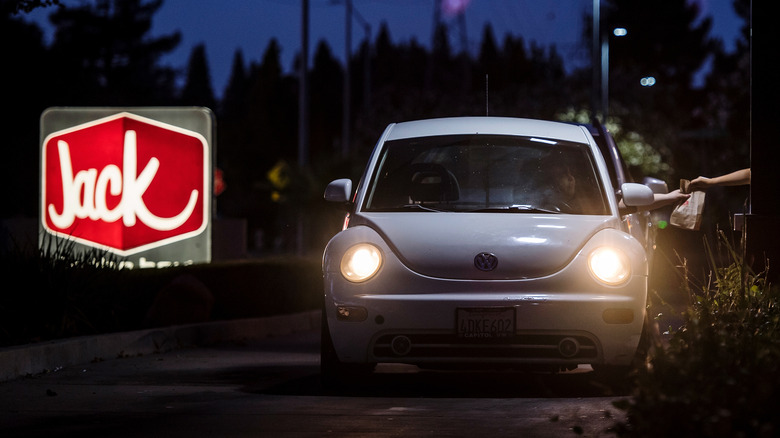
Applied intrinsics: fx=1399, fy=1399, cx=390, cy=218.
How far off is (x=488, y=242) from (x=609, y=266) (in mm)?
754

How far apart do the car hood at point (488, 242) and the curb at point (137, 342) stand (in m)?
3.23

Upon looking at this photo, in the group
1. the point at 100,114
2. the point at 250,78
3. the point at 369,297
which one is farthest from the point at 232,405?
the point at 250,78

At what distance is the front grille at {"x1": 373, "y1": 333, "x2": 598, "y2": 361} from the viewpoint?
8.40 meters

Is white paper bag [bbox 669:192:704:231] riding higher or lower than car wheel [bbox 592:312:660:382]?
higher

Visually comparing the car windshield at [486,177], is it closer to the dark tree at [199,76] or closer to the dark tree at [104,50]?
the dark tree at [104,50]

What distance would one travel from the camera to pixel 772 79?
10.1 m

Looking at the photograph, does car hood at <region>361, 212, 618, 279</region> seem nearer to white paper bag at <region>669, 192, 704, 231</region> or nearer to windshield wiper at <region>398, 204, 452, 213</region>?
windshield wiper at <region>398, 204, 452, 213</region>

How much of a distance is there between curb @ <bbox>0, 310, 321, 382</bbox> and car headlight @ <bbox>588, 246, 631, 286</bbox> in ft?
14.3

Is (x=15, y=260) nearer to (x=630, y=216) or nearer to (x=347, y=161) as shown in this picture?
(x=630, y=216)

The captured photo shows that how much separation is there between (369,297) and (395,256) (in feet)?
1.00

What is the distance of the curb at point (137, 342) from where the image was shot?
1041 centimetres

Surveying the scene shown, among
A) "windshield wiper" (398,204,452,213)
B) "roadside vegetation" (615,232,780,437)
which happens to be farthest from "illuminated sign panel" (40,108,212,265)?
"roadside vegetation" (615,232,780,437)

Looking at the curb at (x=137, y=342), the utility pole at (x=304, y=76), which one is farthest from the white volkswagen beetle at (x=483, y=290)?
the utility pole at (x=304, y=76)

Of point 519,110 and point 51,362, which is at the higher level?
point 519,110
